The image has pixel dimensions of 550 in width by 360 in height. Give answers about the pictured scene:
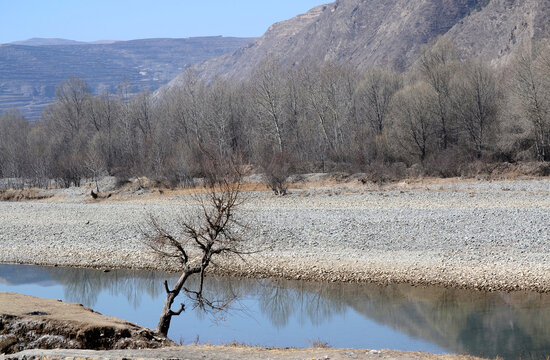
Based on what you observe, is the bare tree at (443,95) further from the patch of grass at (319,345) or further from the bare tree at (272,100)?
the patch of grass at (319,345)

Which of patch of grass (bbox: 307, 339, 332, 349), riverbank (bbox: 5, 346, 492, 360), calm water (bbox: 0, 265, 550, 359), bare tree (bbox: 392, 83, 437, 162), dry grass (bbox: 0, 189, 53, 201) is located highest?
bare tree (bbox: 392, 83, 437, 162)

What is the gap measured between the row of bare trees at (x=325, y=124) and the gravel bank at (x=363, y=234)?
5641mm

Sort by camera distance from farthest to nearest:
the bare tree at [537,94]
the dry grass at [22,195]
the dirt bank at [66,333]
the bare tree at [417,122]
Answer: the dry grass at [22,195] → the bare tree at [417,122] → the bare tree at [537,94] → the dirt bank at [66,333]

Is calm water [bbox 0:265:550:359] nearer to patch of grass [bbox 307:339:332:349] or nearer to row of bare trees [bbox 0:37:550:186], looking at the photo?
patch of grass [bbox 307:339:332:349]

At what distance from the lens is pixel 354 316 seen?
19.9m

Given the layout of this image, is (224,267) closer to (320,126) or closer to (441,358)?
(441,358)

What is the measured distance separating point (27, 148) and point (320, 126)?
39.1m

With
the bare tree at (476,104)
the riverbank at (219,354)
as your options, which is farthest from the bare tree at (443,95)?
the riverbank at (219,354)

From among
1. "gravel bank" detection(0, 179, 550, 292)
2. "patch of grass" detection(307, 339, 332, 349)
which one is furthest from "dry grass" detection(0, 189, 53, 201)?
"patch of grass" detection(307, 339, 332, 349)

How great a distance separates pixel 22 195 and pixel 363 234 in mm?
34805

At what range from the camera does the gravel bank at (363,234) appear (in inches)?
875

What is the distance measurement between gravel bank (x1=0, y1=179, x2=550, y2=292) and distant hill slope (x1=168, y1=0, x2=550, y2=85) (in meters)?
33.5

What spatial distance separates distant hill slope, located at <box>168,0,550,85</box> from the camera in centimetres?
8088

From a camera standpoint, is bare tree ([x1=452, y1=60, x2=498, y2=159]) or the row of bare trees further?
bare tree ([x1=452, y1=60, x2=498, y2=159])
